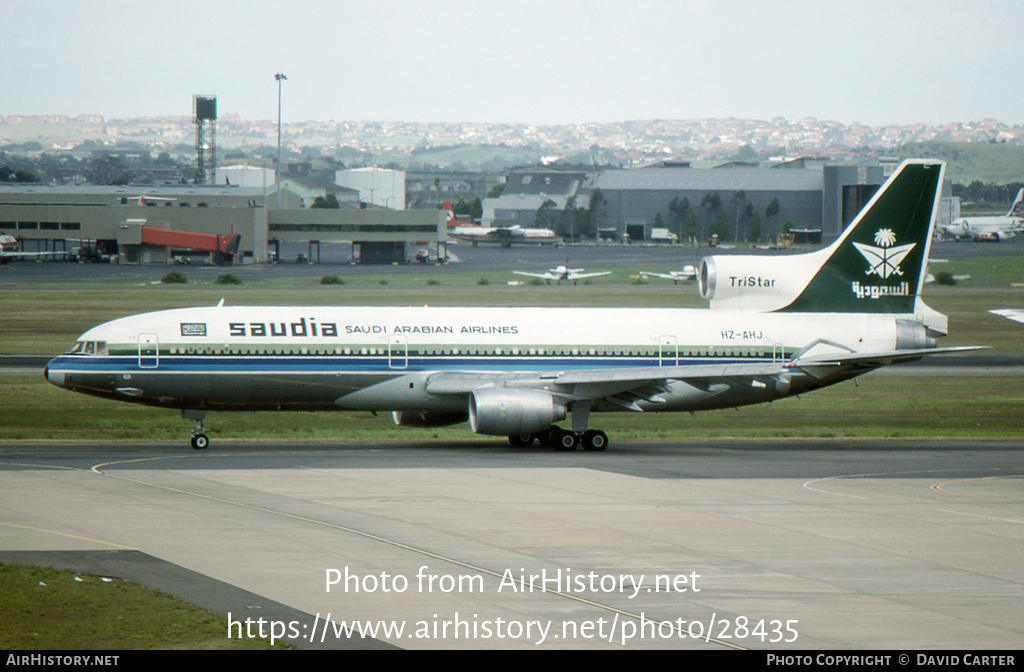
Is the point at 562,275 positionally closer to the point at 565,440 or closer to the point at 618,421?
the point at 618,421

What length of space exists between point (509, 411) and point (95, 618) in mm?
20750

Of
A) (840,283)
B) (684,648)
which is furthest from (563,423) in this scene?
(684,648)

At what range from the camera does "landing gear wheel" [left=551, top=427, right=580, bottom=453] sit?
39.6 meters

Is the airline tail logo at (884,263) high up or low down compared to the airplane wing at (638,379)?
up

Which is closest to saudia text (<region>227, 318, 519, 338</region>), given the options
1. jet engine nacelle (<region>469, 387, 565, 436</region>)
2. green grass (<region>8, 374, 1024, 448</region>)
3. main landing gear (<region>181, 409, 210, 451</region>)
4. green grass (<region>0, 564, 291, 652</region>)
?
jet engine nacelle (<region>469, 387, 565, 436</region>)

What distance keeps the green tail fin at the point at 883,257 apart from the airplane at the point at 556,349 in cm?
6

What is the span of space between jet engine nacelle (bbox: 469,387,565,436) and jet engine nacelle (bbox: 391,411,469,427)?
236 cm

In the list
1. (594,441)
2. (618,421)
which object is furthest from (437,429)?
(594,441)

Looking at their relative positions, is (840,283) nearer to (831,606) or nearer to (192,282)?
(831,606)

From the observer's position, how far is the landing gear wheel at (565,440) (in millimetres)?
39594

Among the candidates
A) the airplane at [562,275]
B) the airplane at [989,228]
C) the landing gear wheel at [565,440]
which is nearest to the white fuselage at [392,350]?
the landing gear wheel at [565,440]

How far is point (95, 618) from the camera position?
57.5 ft

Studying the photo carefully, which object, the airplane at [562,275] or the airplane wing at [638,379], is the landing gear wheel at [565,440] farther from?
the airplane at [562,275]
